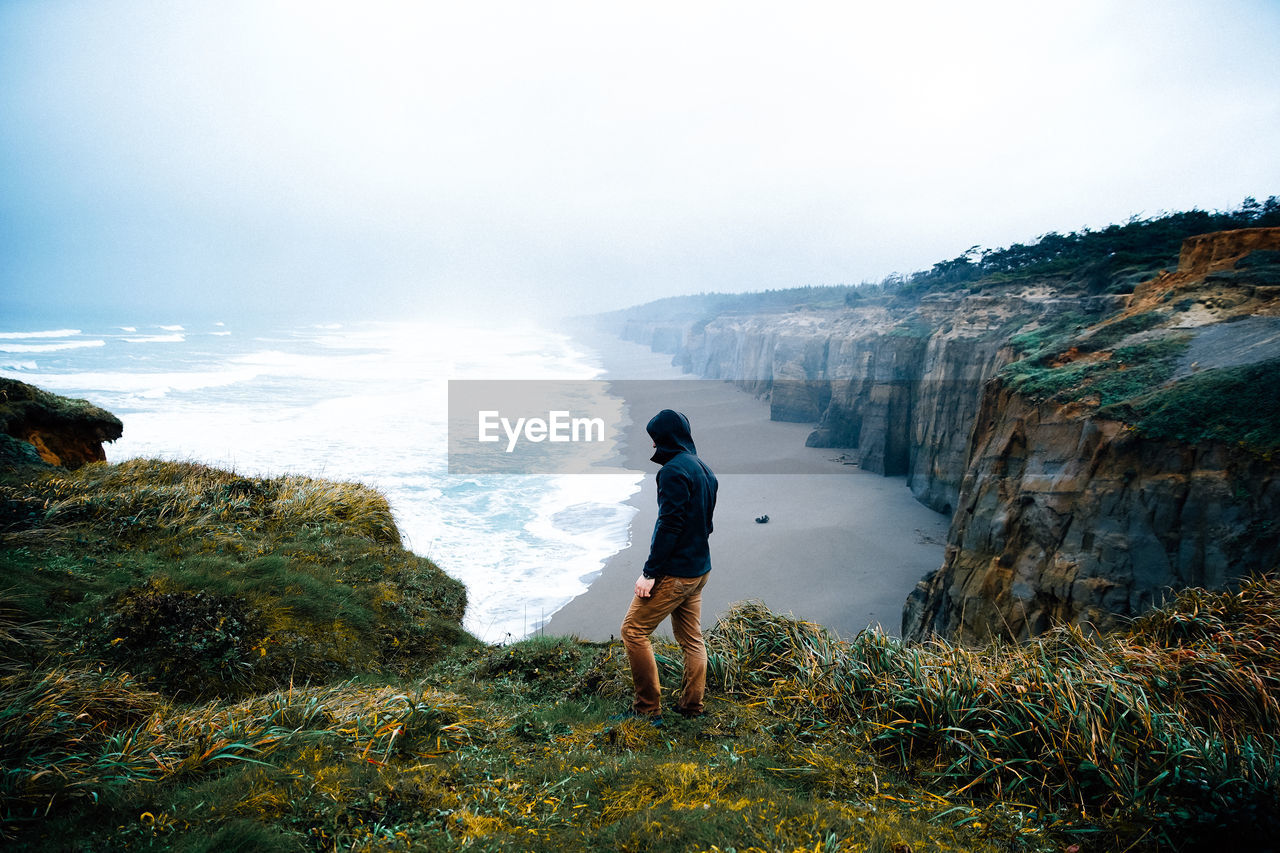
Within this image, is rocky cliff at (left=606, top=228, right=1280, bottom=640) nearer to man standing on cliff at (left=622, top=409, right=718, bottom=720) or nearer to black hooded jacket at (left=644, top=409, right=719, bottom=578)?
man standing on cliff at (left=622, top=409, right=718, bottom=720)

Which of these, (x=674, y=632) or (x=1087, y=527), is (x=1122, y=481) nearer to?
(x=1087, y=527)

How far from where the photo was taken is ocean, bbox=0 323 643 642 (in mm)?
13469

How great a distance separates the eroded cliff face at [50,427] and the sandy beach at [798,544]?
305 inches

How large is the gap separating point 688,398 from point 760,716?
38.4 meters

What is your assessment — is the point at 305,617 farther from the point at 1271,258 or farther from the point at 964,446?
the point at 964,446

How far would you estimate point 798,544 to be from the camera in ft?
48.8

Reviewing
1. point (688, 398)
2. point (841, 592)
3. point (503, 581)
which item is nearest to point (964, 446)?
point (841, 592)

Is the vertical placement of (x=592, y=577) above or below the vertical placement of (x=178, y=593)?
below

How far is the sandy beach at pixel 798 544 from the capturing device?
11.5 metres

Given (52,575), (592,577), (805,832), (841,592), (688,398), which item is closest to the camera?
(805,832)

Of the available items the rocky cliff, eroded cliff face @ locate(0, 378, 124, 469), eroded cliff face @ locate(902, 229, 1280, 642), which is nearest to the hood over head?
eroded cliff face @ locate(902, 229, 1280, 642)

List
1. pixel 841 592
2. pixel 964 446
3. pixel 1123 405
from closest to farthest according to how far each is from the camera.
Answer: pixel 1123 405
pixel 841 592
pixel 964 446

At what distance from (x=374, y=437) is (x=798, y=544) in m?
20.4

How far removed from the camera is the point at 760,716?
400 cm
